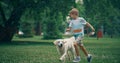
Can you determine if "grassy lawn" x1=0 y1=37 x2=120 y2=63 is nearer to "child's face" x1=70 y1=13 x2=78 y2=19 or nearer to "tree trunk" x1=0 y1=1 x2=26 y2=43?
"child's face" x1=70 y1=13 x2=78 y2=19

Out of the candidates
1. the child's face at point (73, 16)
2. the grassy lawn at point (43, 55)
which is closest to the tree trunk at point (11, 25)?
the grassy lawn at point (43, 55)

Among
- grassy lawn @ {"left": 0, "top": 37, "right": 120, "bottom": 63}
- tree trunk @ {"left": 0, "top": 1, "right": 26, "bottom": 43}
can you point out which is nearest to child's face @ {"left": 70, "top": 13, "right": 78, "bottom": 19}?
grassy lawn @ {"left": 0, "top": 37, "right": 120, "bottom": 63}

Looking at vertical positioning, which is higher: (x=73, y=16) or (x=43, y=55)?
(x=73, y=16)

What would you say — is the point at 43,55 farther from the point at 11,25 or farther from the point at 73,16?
the point at 11,25

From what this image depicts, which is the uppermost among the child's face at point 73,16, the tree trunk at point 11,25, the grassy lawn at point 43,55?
the child's face at point 73,16

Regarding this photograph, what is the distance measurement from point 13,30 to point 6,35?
0.92 meters

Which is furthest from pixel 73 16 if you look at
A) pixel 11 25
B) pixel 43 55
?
pixel 11 25

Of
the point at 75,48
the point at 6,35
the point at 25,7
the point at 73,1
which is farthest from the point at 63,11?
the point at 75,48

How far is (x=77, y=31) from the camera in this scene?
11.8 m

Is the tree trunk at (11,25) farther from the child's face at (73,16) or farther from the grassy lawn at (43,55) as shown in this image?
the child's face at (73,16)

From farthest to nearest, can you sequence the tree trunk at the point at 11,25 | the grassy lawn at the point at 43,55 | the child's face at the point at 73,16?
the tree trunk at the point at 11,25, the grassy lawn at the point at 43,55, the child's face at the point at 73,16

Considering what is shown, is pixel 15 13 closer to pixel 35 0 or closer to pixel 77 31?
pixel 35 0

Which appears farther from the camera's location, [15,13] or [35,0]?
[15,13]

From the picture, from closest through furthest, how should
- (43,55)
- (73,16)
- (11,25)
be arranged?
(73,16), (43,55), (11,25)
